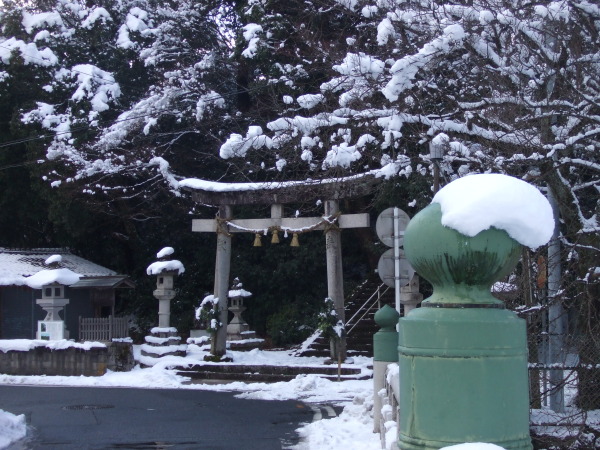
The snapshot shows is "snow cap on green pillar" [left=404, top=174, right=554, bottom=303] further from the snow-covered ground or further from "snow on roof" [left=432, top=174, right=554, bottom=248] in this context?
the snow-covered ground

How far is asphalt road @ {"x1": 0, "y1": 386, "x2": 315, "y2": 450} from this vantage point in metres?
10.6

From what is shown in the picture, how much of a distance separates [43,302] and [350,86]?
518 inches

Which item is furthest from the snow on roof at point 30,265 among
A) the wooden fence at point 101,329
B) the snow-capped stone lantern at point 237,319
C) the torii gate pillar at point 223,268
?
the torii gate pillar at point 223,268

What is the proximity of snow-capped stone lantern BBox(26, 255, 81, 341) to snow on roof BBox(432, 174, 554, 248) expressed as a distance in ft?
64.1

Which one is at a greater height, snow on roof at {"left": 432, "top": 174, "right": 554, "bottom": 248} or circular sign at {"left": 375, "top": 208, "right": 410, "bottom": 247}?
circular sign at {"left": 375, "top": 208, "right": 410, "bottom": 247}

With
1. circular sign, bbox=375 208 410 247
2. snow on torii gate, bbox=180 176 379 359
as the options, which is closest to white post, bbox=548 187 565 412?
circular sign, bbox=375 208 410 247

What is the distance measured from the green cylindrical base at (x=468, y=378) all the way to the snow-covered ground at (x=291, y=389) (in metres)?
6.30

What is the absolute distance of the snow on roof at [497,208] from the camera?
2533mm

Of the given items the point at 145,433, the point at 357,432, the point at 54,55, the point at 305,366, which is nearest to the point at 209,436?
the point at 145,433

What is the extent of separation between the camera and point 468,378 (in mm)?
2516

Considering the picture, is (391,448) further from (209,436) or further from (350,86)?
(350,86)

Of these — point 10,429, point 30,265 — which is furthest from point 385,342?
point 30,265

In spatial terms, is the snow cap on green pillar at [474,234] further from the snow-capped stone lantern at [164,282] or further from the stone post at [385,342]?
the snow-capped stone lantern at [164,282]

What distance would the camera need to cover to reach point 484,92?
11211mm
